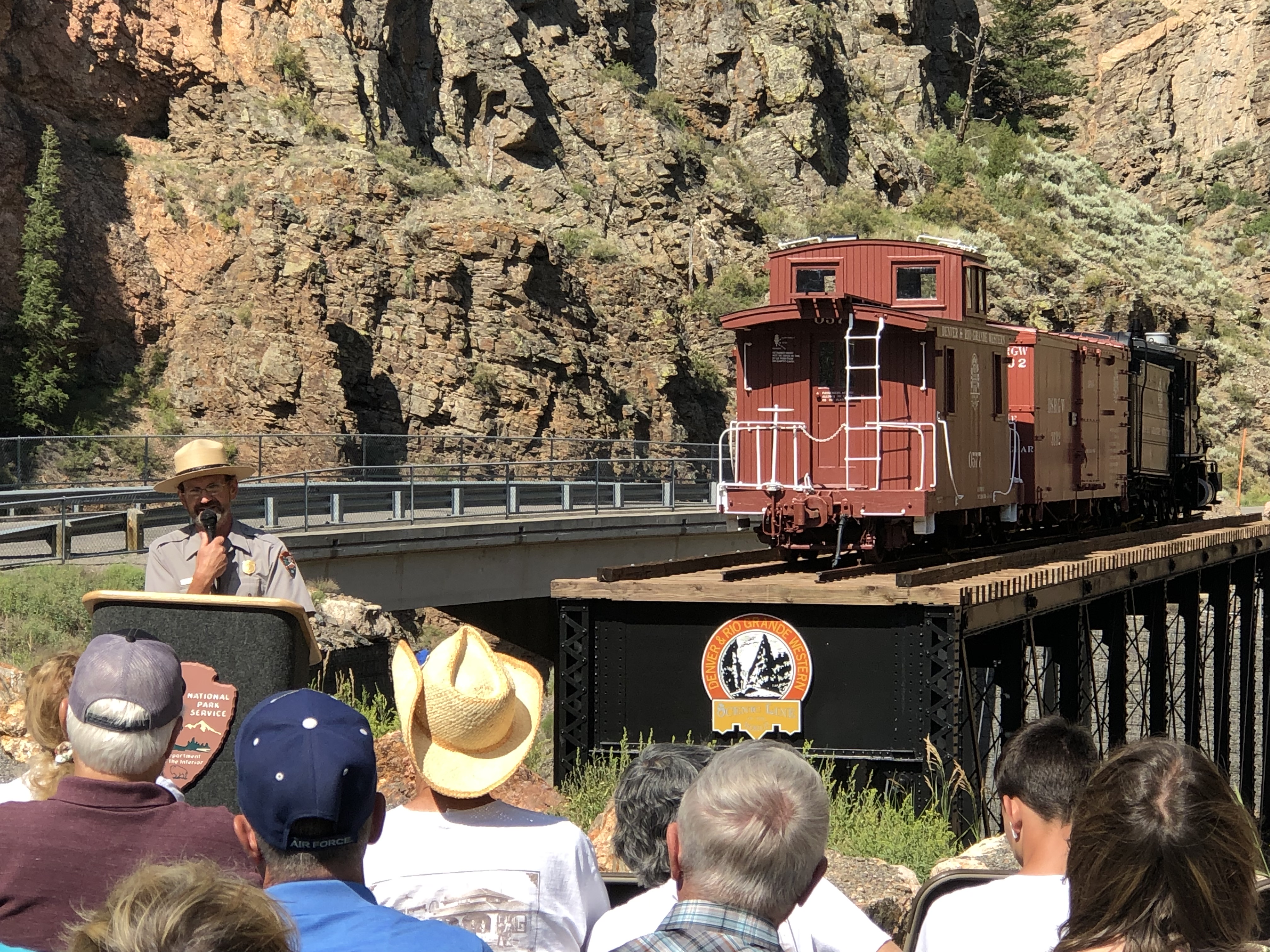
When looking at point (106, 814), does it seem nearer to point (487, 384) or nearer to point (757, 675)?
point (757, 675)

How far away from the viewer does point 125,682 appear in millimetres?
3871

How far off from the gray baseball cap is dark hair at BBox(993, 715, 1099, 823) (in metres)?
2.39

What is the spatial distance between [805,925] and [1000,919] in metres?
0.51

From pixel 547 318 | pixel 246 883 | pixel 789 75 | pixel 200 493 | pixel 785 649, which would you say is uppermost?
pixel 789 75

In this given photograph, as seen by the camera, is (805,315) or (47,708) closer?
(47,708)

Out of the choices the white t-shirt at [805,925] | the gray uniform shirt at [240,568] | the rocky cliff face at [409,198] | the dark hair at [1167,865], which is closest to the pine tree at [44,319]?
the rocky cliff face at [409,198]

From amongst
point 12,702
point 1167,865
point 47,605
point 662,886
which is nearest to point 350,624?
point 47,605

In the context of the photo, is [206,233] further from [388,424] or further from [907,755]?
[907,755]

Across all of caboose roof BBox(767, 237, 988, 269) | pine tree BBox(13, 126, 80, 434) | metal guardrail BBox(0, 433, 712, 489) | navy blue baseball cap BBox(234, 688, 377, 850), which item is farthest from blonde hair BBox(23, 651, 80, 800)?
pine tree BBox(13, 126, 80, 434)

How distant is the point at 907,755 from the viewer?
11852mm

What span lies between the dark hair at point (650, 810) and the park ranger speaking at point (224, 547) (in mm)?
2563

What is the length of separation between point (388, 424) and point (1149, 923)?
32.4 m

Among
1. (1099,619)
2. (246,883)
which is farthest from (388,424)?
(246,883)

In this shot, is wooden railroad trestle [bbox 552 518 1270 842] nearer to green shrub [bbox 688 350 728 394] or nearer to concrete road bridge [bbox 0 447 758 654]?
concrete road bridge [bbox 0 447 758 654]
